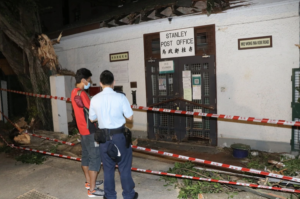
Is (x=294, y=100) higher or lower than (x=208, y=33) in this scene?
lower

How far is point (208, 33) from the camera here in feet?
21.5

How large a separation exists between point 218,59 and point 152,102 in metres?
2.35

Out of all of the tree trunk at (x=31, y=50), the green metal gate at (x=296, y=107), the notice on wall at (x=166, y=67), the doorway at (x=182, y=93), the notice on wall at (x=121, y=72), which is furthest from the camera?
the notice on wall at (x=121, y=72)

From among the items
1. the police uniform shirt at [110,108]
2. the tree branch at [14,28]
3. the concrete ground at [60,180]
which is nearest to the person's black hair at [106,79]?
the police uniform shirt at [110,108]

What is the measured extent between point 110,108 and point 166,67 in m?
3.92

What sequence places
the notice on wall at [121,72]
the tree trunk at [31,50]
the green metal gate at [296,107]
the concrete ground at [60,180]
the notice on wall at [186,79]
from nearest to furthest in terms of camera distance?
the concrete ground at [60,180] → the green metal gate at [296,107] → the notice on wall at [186,79] → the tree trunk at [31,50] → the notice on wall at [121,72]

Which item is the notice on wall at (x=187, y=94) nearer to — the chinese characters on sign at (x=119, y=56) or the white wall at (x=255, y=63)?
the white wall at (x=255, y=63)

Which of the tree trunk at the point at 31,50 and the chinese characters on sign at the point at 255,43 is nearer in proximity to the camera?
the chinese characters on sign at the point at 255,43

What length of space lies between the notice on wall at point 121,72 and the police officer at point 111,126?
4388 mm

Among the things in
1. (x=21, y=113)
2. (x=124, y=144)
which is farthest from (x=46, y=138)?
(x=21, y=113)

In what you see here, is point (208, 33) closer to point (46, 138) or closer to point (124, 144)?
point (124, 144)

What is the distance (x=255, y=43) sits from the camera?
598cm

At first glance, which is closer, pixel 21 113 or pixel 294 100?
pixel 294 100

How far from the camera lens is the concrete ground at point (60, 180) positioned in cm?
427
